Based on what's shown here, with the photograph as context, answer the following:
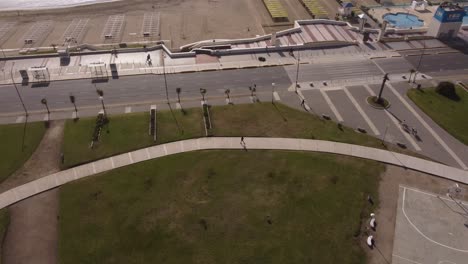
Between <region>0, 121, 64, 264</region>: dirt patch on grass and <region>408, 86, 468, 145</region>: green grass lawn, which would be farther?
<region>408, 86, 468, 145</region>: green grass lawn

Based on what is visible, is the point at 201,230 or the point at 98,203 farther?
the point at 98,203

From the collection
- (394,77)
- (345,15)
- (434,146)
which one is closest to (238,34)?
(345,15)

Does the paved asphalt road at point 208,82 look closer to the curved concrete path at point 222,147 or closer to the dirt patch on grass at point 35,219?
the curved concrete path at point 222,147

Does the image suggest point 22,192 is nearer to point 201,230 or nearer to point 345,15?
point 201,230

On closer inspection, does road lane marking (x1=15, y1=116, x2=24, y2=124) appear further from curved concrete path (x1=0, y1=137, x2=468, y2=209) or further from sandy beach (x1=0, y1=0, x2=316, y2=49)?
sandy beach (x1=0, y1=0, x2=316, y2=49)

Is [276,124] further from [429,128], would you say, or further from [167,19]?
[167,19]

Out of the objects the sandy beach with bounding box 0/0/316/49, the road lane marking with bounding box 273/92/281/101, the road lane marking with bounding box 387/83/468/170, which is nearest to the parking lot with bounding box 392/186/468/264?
the road lane marking with bounding box 387/83/468/170

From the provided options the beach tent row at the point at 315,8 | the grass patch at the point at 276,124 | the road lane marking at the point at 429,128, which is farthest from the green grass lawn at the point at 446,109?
the beach tent row at the point at 315,8
